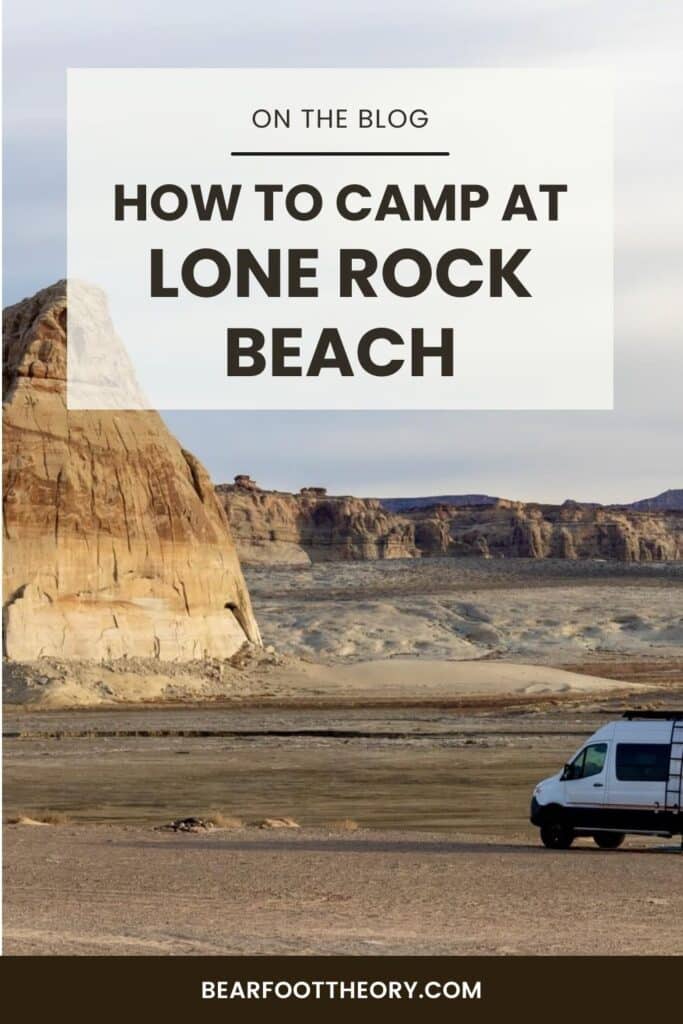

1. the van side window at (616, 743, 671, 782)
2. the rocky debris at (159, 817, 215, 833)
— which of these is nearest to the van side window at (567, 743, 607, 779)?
the van side window at (616, 743, 671, 782)

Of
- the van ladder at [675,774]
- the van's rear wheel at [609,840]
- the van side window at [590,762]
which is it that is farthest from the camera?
the van's rear wheel at [609,840]

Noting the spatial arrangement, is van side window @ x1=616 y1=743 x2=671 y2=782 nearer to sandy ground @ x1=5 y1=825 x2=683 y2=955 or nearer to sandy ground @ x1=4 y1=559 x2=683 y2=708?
sandy ground @ x1=5 y1=825 x2=683 y2=955

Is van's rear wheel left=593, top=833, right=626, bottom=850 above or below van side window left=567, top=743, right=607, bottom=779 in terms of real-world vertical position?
below

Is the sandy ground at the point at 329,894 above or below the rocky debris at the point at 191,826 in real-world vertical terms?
above

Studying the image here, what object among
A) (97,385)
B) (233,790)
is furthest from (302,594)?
(233,790)

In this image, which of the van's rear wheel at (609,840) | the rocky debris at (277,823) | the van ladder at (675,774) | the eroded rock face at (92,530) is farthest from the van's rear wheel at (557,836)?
the eroded rock face at (92,530)

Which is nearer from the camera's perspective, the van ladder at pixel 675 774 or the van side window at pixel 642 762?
the van ladder at pixel 675 774

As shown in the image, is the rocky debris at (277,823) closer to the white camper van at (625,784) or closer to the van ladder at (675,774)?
the white camper van at (625,784)

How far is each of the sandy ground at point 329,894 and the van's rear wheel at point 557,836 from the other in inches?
8.5

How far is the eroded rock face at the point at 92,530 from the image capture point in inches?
2579

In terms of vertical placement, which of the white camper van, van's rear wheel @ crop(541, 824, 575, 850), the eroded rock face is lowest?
van's rear wheel @ crop(541, 824, 575, 850)

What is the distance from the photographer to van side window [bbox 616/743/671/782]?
832 inches

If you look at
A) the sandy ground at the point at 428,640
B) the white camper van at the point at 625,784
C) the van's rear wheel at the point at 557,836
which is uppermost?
the white camper van at the point at 625,784

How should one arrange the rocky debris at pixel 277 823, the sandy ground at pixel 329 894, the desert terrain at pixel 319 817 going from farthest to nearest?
the rocky debris at pixel 277 823 < the desert terrain at pixel 319 817 < the sandy ground at pixel 329 894
